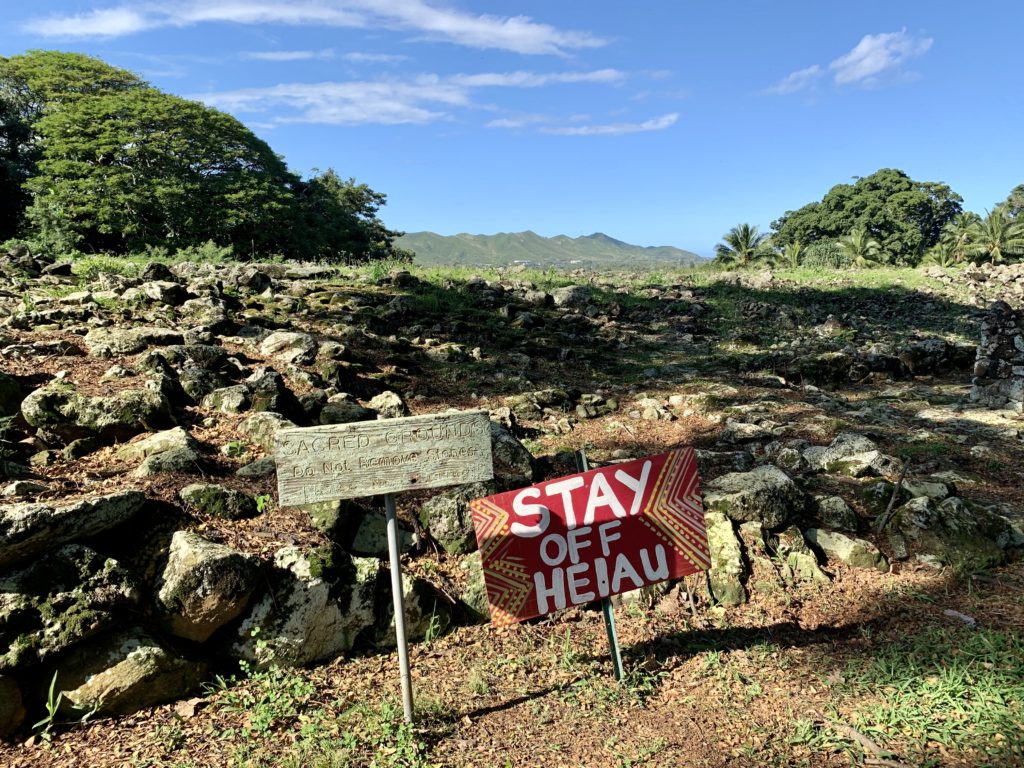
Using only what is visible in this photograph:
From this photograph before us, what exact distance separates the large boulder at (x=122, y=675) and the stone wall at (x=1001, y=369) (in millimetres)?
12082

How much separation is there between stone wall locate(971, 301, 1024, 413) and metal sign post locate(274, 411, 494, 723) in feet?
35.0

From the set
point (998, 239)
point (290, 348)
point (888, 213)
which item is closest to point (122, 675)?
point (290, 348)

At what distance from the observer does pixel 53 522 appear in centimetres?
327

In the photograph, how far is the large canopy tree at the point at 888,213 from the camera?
49.1 m

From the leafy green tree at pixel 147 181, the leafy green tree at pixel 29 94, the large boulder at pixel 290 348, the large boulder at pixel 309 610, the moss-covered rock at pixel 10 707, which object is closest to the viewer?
the moss-covered rock at pixel 10 707

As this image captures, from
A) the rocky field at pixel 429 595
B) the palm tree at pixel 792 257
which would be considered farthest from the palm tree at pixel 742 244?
the rocky field at pixel 429 595

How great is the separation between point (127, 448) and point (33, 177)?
26088 millimetres

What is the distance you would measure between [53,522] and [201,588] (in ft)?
2.95

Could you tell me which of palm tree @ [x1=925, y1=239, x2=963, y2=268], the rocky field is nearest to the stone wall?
the rocky field

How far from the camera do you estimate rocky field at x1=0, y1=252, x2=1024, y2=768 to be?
309 cm

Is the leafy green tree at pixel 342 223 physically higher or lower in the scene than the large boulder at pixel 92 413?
higher

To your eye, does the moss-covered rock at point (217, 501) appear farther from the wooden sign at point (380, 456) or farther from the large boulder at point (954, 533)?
the large boulder at point (954, 533)

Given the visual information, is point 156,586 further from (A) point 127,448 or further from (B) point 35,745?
(A) point 127,448

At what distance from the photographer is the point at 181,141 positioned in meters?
25.8
